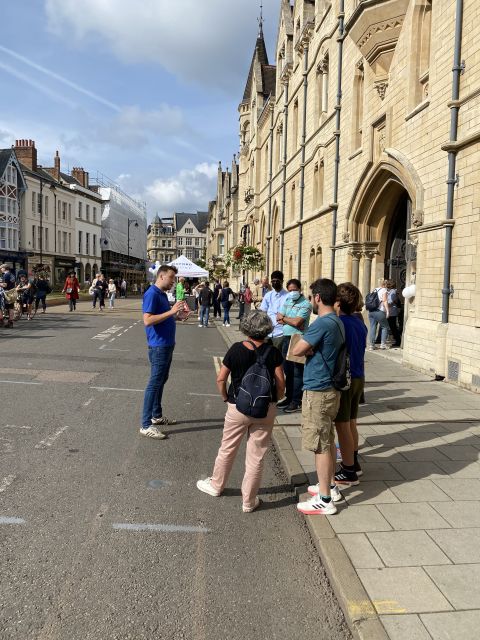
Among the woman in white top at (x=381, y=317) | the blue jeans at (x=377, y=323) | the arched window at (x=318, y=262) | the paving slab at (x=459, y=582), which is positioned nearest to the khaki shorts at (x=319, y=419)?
the paving slab at (x=459, y=582)

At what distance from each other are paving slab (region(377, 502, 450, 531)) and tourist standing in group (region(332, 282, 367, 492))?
52 centimetres

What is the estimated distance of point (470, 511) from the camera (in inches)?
156

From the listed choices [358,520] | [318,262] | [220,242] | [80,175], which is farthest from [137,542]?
[220,242]

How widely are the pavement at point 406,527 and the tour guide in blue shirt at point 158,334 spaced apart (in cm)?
145

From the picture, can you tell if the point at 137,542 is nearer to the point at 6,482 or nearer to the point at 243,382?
the point at 243,382

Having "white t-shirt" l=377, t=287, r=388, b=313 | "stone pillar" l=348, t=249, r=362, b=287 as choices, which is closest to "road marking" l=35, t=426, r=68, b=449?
"white t-shirt" l=377, t=287, r=388, b=313

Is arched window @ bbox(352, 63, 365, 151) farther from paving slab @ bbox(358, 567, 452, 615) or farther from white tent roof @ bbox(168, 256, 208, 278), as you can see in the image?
white tent roof @ bbox(168, 256, 208, 278)

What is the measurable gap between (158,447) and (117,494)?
1.30 metres

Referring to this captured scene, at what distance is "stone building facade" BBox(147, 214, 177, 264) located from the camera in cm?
14238

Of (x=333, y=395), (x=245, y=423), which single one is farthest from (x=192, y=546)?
(x=333, y=395)

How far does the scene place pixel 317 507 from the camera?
3.97m

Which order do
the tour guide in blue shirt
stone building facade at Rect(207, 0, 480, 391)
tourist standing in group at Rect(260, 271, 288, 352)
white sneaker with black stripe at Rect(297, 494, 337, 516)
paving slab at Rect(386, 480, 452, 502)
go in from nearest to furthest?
white sneaker with black stripe at Rect(297, 494, 337, 516), paving slab at Rect(386, 480, 452, 502), the tour guide in blue shirt, tourist standing in group at Rect(260, 271, 288, 352), stone building facade at Rect(207, 0, 480, 391)

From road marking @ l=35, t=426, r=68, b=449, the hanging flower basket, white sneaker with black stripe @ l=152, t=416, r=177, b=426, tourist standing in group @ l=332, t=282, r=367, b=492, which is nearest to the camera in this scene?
tourist standing in group @ l=332, t=282, r=367, b=492

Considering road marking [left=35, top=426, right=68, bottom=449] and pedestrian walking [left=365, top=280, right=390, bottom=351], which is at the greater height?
pedestrian walking [left=365, top=280, right=390, bottom=351]
